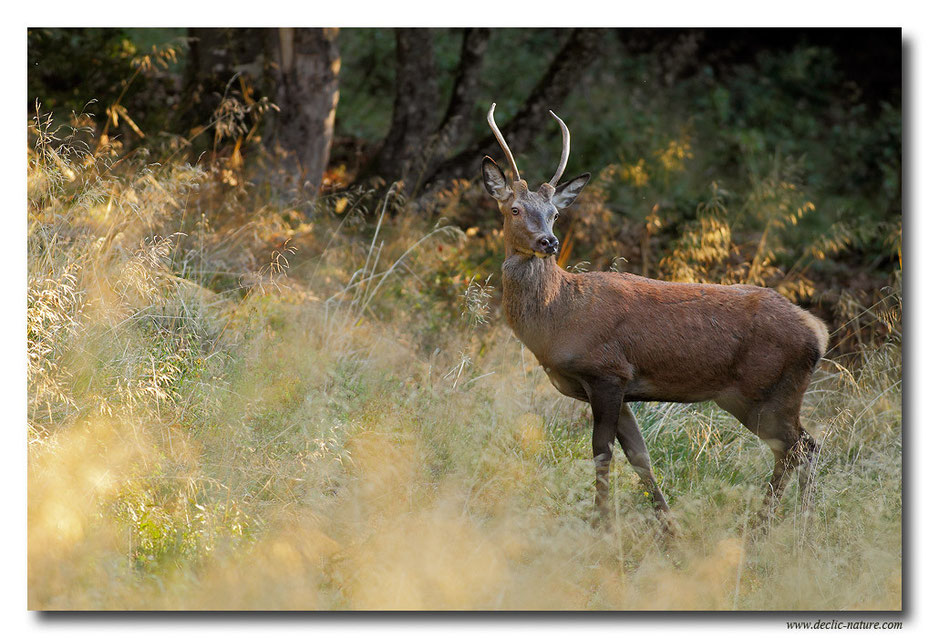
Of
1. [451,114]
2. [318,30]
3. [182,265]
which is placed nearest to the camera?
[182,265]

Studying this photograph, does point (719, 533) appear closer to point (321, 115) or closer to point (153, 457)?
point (153, 457)

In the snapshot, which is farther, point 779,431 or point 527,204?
point 779,431

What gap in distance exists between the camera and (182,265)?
6.64 m

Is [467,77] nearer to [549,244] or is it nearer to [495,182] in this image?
[495,182]

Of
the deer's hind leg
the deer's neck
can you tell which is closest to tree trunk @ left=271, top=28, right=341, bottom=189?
the deer's neck

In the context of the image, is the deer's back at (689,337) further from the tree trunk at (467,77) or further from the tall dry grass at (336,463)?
the tree trunk at (467,77)

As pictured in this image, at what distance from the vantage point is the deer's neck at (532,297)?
5.09 meters

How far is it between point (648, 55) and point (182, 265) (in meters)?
8.83

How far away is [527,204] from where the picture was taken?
5039 millimetres

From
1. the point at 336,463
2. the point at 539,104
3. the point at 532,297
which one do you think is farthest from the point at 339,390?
the point at 539,104

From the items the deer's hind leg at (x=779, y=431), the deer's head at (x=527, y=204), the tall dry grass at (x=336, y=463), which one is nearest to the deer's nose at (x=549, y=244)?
the deer's head at (x=527, y=204)

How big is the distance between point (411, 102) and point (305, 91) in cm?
156
